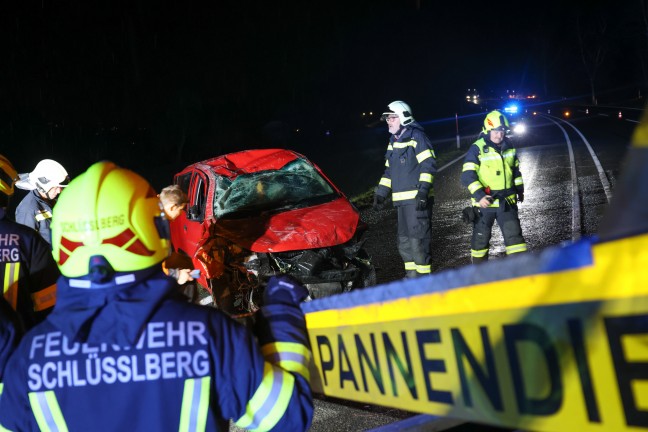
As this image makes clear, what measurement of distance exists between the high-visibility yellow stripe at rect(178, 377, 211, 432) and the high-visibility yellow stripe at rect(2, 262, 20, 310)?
191 cm

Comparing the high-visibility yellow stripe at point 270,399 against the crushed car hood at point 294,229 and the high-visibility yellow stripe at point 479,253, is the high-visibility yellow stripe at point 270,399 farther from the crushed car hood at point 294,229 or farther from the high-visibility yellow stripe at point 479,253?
the high-visibility yellow stripe at point 479,253

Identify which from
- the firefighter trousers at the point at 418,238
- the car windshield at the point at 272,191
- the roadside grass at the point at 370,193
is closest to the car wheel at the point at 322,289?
the car windshield at the point at 272,191

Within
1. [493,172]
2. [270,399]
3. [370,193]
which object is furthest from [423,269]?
[370,193]

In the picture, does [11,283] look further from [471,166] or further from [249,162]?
[471,166]

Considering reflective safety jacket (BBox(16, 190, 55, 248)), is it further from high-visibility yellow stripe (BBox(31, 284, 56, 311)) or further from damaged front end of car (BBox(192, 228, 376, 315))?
high-visibility yellow stripe (BBox(31, 284, 56, 311))

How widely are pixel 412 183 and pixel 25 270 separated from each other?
14.8 feet

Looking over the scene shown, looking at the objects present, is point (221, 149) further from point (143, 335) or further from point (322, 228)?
point (143, 335)

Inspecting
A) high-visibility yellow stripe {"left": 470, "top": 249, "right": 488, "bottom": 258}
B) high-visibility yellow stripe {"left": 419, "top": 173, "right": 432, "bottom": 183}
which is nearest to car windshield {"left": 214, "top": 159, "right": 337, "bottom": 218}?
high-visibility yellow stripe {"left": 419, "top": 173, "right": 432, "bottom": 183}

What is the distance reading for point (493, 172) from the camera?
673 centimetres

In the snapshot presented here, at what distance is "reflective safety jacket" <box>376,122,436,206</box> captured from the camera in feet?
21.9

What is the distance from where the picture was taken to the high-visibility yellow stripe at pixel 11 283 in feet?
10.4

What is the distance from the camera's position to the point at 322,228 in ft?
19.6

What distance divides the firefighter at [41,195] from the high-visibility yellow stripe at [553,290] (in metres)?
4.67

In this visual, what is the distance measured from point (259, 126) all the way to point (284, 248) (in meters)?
46.0
